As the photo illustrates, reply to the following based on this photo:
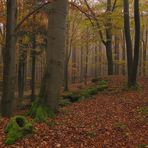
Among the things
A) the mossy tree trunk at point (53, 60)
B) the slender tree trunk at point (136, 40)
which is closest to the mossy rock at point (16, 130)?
the mossy tree trunk at point (53, 60)

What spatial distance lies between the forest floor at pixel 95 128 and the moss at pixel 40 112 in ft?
0.93

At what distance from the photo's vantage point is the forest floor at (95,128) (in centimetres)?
665

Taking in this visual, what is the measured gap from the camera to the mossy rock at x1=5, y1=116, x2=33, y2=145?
6551 millimetres

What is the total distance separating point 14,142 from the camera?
21.3 feet

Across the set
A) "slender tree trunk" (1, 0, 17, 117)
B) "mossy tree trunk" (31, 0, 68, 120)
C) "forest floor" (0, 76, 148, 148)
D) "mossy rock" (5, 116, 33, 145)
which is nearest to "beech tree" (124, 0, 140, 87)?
"forest floor" (0, 76, 148, 148)

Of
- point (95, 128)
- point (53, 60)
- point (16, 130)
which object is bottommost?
point (95, 128)

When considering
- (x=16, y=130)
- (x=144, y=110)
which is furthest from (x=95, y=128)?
(x=144, y=110)

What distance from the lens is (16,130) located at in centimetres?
678

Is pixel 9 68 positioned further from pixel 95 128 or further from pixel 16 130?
pixel 95 128

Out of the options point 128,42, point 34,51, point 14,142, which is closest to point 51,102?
point 14,142

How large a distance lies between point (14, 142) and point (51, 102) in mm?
3032

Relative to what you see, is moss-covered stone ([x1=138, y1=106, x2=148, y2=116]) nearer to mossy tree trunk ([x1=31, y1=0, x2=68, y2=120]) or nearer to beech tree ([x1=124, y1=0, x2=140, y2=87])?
mossy tree trunk ([x1=31, y1=0, x2=68, y2=120])

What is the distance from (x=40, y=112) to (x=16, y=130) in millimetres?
2159

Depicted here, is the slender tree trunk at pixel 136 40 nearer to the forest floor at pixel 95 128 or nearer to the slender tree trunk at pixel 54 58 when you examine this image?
the forest floor at pixel 95 128
